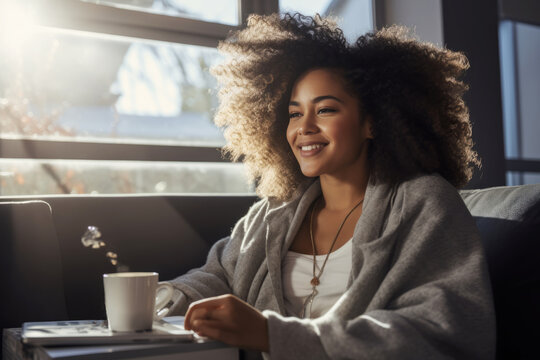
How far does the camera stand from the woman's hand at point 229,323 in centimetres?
98

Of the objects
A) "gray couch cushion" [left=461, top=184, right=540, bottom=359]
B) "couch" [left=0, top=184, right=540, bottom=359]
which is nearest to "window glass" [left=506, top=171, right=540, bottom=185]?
"couch" [left=0, top=184, right=540, bottom=359]

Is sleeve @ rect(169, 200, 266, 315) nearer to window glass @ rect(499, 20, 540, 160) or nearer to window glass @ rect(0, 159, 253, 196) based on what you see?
window glass @ rect(0, 159, 253, 196)

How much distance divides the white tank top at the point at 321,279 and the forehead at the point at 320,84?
1.30ft

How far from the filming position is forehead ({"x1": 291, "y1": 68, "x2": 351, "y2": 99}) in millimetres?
1505

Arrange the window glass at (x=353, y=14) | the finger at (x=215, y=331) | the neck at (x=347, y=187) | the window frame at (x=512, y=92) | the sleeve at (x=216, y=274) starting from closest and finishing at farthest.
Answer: the finger at (x=215, y=331), the sleeve at (x=216, y=274), the neck at (x=347, y=187), the window glass at (x=353, y=14), the window frame at (x=512, y=92)

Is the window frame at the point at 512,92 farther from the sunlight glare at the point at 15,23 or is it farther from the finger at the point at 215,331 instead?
the finger at the point at 215,331

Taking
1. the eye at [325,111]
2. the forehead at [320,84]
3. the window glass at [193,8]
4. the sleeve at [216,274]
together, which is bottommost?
the sleeve at [216,274]

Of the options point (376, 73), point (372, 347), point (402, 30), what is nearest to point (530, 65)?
point (402, 30)

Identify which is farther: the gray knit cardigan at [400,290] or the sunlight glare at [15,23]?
the sunlight glare at [15,23]

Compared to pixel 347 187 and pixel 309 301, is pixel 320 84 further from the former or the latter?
pixel 309 301

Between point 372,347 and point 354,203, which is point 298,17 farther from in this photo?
point 372,347

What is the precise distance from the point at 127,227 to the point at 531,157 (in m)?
2.78

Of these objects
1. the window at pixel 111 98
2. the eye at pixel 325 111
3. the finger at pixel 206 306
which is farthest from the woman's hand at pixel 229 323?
the window at pixel 111 98

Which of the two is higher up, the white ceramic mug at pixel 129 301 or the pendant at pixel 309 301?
the white ceramic mug at pixel 129 301
